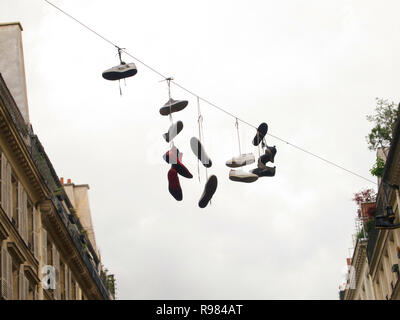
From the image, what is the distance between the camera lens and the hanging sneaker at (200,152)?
17906 millimetres

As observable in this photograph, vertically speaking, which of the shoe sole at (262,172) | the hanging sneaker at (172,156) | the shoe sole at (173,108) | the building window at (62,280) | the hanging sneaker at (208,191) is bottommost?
the hanging sneaker at (208,191)

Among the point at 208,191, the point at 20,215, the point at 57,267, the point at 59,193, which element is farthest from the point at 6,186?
the point at 208,191

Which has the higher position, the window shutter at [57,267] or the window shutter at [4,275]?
the window shutter at [57,267]

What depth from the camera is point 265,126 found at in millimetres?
19516

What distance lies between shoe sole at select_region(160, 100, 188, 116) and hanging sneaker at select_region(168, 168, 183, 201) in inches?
39.1

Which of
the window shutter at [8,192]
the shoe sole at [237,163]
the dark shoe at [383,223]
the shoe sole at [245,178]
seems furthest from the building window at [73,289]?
the shoe sole at [245,178]

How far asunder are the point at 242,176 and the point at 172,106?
84.9 inches

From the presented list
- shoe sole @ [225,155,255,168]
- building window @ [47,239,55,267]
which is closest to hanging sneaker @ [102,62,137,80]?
shoe sole @ [225,155,255,168]

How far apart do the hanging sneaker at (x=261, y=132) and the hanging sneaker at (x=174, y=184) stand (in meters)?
2.36

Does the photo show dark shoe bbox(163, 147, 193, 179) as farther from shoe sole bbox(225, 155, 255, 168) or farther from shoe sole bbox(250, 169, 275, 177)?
shoe sole bbox(250, 169, 275, 177)

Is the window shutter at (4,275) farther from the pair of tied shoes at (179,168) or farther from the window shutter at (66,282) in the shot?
the window shutter at (66,282)

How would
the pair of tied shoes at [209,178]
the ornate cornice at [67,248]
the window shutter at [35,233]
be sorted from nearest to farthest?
the pair of tied shoes at [209,178] < the window shutter at [35,233] < the ornate cornice at [67,248]
